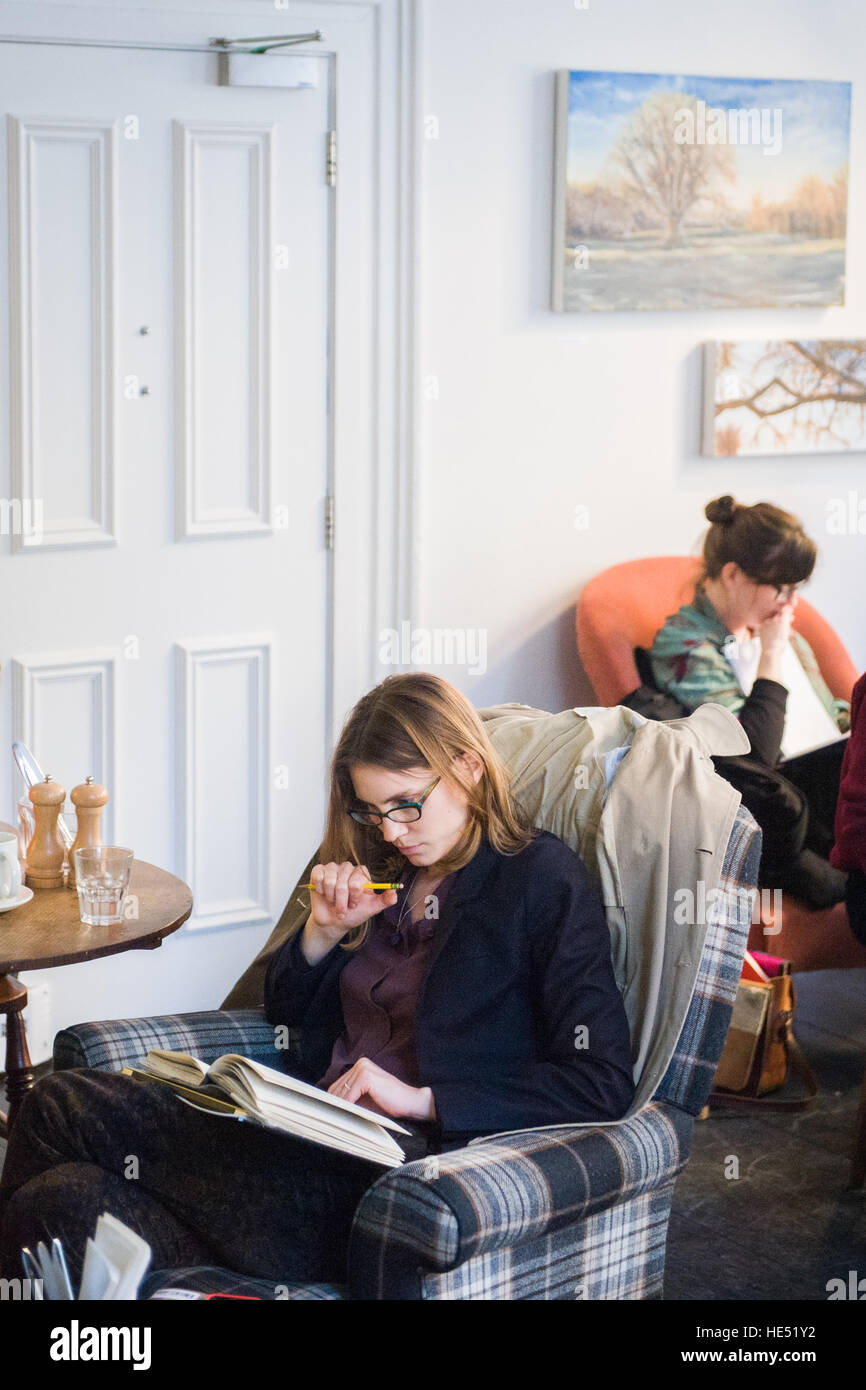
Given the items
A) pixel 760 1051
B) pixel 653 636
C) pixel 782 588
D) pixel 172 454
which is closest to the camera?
pixel 760 1051

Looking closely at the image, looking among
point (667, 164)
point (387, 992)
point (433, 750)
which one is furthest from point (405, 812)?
point (667, 164)

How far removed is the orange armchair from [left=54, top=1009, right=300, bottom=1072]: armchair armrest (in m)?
1.37

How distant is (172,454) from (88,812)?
1.11 m

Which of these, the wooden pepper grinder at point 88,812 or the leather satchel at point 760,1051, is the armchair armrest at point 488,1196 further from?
the leather satchel at point 760,1051

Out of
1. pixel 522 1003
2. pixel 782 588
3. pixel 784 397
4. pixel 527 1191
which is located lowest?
pixel 527 1191

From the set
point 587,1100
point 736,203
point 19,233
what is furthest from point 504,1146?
point 736,203

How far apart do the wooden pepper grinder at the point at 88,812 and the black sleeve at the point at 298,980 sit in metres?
0.39

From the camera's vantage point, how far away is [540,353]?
3562 millimetres

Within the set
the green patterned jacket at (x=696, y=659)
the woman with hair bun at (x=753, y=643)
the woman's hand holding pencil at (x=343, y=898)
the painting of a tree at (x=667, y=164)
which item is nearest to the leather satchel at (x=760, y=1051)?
the woman with hair bun at (x=753, y=643)

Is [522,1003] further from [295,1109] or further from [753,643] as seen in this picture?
[753,643]

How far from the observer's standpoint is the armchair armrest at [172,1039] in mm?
2047

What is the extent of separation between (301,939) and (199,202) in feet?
5.58

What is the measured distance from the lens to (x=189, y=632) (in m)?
3.30

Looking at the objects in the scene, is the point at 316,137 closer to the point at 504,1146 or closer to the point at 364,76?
the point at 364,76
